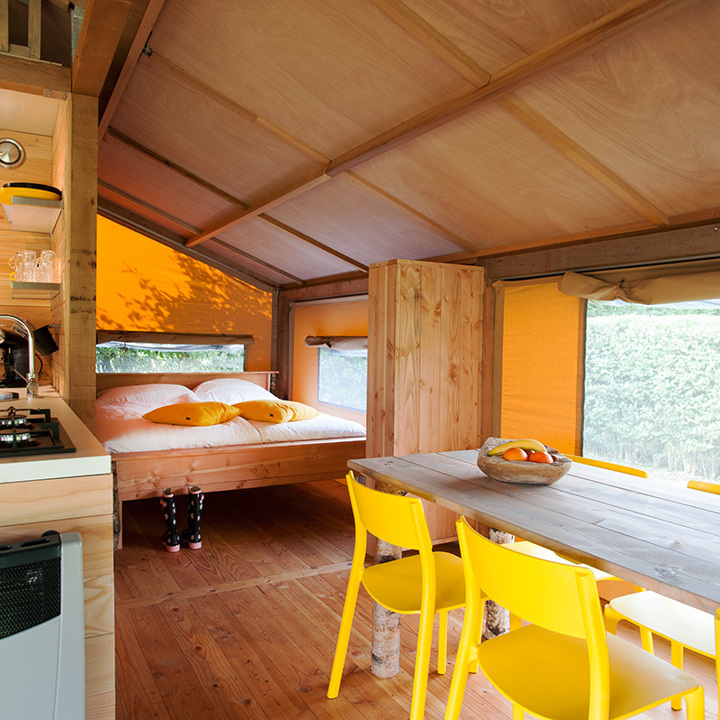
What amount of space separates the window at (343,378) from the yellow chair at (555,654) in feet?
12.3

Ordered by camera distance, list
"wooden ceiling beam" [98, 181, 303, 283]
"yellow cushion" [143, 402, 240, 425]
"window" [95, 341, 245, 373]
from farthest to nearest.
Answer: "window" [95, 341, 245, 373]
"wooden ceiling beam" [98, 181, 303, 283]
"yellow cushion" [143, 402, 240, 425]

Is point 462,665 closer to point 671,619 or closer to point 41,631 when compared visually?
point 671,619

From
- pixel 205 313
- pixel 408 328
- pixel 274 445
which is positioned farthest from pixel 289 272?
pixel 408 328

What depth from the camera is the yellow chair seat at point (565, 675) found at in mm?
1321

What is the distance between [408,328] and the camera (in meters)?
3.50

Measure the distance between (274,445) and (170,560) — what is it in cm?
102

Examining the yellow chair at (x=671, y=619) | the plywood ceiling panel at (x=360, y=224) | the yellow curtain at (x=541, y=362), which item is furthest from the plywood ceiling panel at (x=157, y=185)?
the yellow chair at (x=671, y=619)

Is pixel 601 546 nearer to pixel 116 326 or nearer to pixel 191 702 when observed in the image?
pixel 191 702

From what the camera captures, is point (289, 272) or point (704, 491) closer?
point (704, 491)

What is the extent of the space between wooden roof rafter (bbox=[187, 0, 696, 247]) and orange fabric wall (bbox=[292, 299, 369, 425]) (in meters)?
2.30

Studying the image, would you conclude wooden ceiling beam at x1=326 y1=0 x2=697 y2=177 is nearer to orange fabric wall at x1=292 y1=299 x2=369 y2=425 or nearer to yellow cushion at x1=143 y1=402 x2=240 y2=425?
yellow cushion at x1=143 y1=402 x2=240 y2=425

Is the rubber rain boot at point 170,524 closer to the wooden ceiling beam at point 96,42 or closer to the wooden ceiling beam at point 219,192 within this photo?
the wooden ceiling beam at point 219,192

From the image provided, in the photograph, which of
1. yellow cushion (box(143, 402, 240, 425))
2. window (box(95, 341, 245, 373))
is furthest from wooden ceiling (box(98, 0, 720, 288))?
window (box(95, 341, 245, 373))

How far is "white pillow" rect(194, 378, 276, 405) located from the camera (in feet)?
18.6
